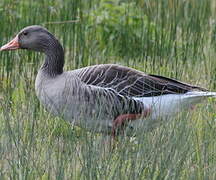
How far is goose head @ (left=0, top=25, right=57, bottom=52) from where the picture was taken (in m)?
6.88

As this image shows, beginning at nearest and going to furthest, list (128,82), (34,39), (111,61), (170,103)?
(170,103), (128,82), (34,39), (111,61)

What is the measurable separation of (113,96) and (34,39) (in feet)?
3.68

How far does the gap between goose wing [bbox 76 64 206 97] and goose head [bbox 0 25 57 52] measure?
62cm

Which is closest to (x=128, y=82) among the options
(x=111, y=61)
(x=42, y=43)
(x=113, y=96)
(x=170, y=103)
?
(x=113, y=96)

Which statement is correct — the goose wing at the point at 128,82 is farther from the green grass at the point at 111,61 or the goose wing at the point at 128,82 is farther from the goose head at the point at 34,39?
the goose head at the point at 34,39

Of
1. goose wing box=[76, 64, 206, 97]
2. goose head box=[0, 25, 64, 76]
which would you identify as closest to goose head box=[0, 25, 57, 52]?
goose head box=[0, 25, 64, 76]

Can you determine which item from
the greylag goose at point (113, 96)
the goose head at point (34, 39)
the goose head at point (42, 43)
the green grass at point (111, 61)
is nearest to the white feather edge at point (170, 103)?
the greylag goose at point (113, 96)

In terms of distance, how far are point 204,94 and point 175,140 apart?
1.35 metres

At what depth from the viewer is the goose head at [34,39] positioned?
6879mm

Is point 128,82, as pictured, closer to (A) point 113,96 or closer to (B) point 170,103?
(A) point 113,96

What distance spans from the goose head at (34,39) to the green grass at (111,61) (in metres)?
0.49

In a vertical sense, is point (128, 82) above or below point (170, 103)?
above

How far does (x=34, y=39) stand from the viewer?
689 centimetres

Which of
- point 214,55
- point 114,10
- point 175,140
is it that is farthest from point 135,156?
point 114,10
